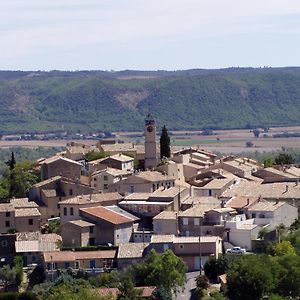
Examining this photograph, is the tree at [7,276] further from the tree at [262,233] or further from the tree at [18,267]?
the tree at [262,233]

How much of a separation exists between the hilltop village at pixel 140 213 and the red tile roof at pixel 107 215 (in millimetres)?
50

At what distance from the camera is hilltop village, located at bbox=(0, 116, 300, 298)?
4406 centimetres

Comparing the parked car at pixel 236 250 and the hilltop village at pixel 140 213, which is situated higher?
the hilltop village at pixel 140 213

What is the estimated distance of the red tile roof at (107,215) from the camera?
46.0m

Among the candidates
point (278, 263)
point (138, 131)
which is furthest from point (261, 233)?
point (138, 131)

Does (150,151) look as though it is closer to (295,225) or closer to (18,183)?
(18,183)

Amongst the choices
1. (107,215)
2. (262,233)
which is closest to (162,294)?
(262,233)

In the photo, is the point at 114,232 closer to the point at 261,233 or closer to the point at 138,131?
the point at 261,233

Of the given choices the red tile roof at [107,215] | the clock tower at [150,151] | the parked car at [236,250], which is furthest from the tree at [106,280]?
the clock tower at [150,151]

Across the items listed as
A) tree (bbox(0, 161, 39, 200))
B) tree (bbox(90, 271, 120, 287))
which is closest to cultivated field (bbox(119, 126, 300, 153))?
tree (bbox(0, 161, 39, 200))

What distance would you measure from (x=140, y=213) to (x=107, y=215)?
2114mm

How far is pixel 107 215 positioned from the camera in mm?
46594

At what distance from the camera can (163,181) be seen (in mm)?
52156

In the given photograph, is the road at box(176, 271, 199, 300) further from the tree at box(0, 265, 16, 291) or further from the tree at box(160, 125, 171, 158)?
the tree at box(160, 125, 171, 158)
